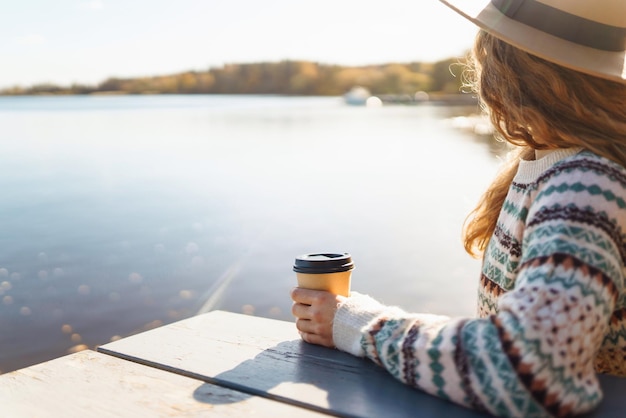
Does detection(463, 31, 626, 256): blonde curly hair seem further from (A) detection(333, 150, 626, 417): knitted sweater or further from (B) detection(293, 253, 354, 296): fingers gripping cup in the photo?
(B) detection(293, 253, 354, 296): fingers gripping cup

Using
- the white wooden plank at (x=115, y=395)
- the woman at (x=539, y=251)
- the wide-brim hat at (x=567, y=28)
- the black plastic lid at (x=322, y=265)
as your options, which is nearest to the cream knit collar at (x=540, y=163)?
the woman at (x=539, y=251)

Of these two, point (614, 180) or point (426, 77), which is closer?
point (614, 180)

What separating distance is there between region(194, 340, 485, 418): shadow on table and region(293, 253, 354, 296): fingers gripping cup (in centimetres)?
13

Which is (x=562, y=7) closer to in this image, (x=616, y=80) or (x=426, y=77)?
(x=616, y=80)

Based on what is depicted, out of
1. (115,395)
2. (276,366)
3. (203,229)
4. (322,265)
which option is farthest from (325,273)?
(203,229)

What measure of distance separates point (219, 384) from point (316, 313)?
10.2 inches

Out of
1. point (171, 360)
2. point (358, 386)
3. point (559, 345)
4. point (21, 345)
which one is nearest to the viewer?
point (559, 345)

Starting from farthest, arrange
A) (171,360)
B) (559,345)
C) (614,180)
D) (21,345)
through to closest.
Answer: (21,345)
(171,360)
(614,180)
(559,345)

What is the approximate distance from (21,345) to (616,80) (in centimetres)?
474

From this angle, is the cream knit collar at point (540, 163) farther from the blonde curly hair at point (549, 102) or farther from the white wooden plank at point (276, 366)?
the white wooden plank at point (276, 366)

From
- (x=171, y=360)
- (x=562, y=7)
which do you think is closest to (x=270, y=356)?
(x=171, y=360)

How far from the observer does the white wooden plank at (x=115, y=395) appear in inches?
46.2

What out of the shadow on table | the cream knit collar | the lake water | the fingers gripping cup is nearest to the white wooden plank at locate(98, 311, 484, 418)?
the shadow on table

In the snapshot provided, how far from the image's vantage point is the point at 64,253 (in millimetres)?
7121
